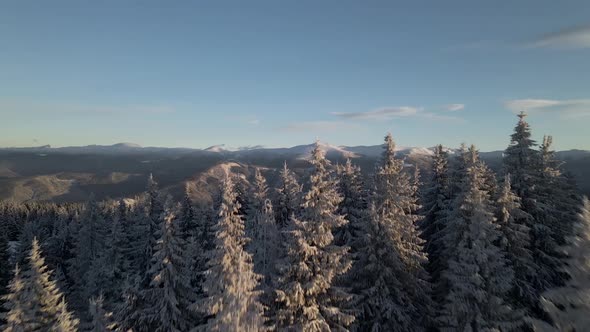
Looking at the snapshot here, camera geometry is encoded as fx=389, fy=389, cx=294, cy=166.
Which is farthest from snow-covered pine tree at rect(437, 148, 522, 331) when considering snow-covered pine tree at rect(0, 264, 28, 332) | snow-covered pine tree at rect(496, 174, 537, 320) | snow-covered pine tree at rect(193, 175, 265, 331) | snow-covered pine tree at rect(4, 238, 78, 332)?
snow-covered pine tree at rect(0, 264, 28, 332)

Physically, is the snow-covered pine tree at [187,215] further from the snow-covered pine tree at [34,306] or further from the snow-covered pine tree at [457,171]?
the snow-covered pine tree at [457,171]

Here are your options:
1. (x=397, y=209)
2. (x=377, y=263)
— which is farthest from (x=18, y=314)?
(x=397, y=209)

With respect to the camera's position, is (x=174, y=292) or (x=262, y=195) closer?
(x=174, y=292)

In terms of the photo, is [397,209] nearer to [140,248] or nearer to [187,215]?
[187,215]

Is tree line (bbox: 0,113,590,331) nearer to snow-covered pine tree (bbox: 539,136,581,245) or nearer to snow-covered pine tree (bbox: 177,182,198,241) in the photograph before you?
snow-covered pine tree (bbox: 539,136,581,245)

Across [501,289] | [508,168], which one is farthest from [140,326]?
[508,168]

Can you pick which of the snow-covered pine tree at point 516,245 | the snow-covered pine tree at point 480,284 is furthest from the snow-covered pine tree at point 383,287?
the snow-covered pine tree at point 516,245

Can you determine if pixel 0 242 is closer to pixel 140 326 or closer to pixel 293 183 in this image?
pixel 140 326
